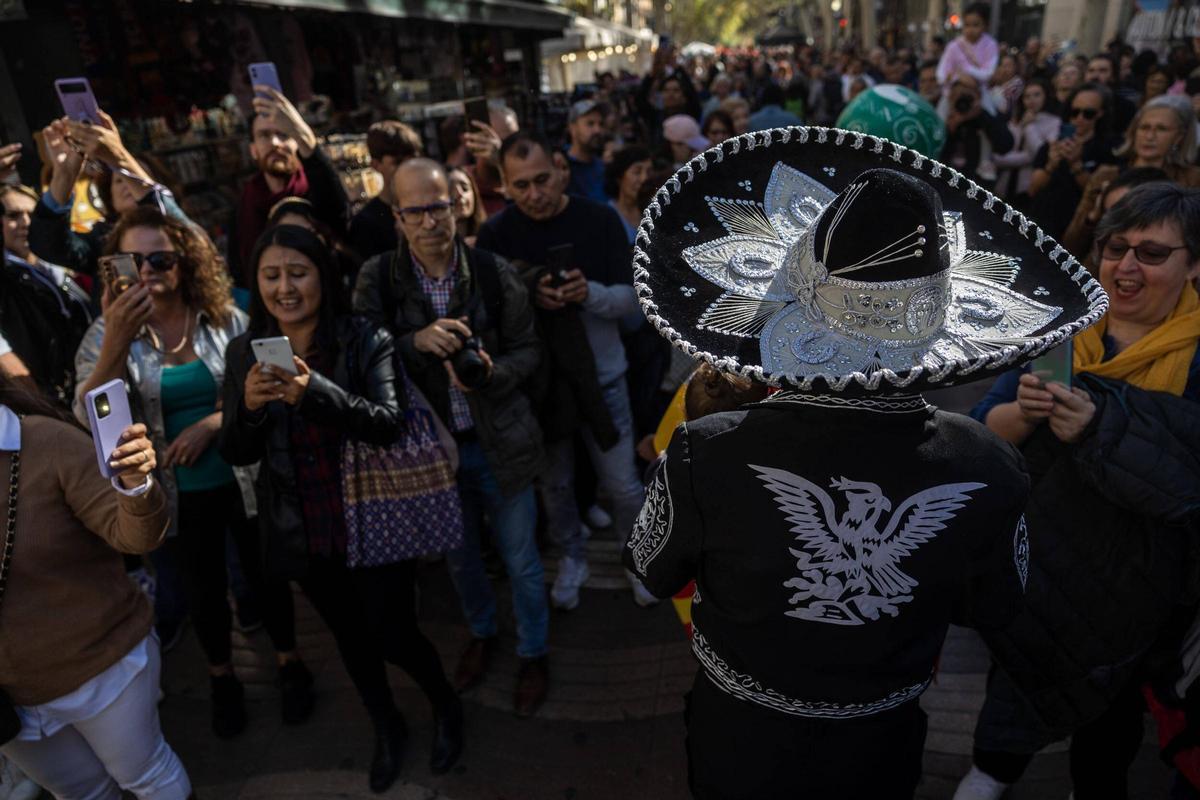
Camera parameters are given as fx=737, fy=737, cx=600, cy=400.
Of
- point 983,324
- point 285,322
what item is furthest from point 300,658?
point 983,324

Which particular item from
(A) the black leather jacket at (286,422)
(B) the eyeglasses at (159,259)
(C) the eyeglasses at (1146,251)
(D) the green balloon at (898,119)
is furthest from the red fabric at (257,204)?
(C) the eyeglasses at (1146,251)

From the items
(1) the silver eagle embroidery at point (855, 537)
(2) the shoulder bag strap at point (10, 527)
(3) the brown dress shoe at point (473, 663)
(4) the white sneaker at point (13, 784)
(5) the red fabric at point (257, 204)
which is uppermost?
(5) the red fabric at point (257, 204)

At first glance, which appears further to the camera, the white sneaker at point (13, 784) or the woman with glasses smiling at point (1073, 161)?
the woman with glasses smiling at point (1073, 161)

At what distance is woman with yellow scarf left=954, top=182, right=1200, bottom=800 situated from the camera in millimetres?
1761

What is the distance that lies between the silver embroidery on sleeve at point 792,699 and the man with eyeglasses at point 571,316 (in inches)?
55.4

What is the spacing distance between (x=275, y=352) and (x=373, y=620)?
100 cm

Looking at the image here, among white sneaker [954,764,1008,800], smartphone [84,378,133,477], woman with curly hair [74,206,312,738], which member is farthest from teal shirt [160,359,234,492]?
white sneaker [954,764,1008,800]

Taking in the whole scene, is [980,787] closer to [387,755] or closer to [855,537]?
[855,537]

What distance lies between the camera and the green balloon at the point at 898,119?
478cm

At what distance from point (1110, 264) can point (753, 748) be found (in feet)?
5.21

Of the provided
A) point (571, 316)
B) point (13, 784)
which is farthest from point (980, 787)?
point (13, 784)

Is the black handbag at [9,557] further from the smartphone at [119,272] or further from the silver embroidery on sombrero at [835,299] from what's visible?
the silver embroidery on sombrero at [835,299]

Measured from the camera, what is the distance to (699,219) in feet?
4.80

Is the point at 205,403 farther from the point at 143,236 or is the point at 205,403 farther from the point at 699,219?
the point at 699,219
